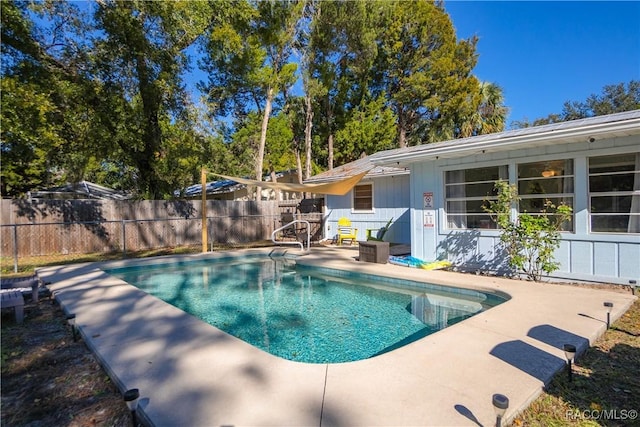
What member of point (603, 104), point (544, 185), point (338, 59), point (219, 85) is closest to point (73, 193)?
point (219, 85)

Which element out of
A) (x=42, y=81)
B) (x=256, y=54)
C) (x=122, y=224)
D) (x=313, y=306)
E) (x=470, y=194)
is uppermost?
(x=256, y=54)

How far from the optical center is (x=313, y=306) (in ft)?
19.9

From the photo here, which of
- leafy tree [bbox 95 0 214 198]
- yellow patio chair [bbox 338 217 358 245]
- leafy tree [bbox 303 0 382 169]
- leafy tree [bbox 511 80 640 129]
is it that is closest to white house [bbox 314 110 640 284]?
yellow patio chair [bbox 338 217 358 245]

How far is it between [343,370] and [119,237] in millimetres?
11736

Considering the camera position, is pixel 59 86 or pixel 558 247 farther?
pixel 59 86

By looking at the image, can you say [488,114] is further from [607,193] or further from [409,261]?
[607,193]

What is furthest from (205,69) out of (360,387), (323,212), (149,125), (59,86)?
(360,387)

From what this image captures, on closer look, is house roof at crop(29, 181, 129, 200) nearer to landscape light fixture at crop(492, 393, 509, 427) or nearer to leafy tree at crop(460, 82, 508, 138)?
landscape light fixture at crop(492, 393, 509, 427)

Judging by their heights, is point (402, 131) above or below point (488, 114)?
below

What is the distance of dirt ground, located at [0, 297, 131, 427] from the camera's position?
2.44 meters

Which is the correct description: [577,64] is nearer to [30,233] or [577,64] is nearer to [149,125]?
[149,125]

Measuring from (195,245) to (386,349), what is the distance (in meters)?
11.0

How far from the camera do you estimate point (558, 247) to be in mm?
6090

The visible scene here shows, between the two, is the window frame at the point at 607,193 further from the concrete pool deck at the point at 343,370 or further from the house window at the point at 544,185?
the concrete pool deck at the point at 343,370
